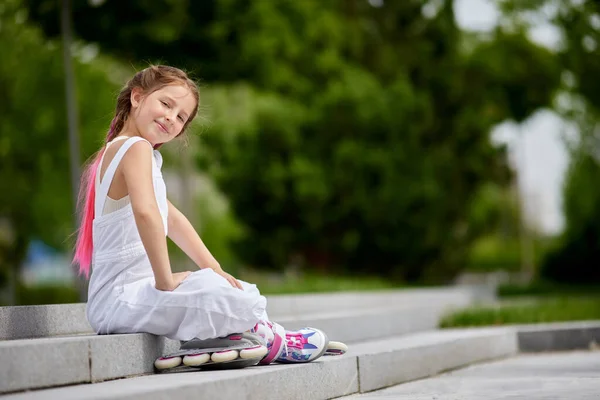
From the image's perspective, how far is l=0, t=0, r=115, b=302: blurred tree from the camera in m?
21.8

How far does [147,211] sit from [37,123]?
1918cm

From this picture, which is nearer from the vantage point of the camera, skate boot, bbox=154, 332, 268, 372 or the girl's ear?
skate boot, bbox=154, 332, 268, 372

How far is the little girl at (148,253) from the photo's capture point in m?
4.48

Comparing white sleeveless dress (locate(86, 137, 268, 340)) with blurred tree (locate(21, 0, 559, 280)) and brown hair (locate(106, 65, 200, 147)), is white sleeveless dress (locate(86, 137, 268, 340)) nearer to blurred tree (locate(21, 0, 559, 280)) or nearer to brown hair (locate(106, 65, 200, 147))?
brown hair (locate(106, 65, 200, 147))

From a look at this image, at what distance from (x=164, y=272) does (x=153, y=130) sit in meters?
0.74

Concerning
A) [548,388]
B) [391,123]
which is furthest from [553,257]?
[548,388]

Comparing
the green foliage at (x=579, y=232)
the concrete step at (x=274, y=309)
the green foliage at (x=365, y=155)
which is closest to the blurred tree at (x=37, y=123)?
the green foliage at (x=365, y=155)

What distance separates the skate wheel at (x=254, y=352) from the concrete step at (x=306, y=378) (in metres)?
0.07

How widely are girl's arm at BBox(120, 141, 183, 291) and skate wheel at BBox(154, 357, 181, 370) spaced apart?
345mm

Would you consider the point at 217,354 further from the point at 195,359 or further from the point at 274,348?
the point at 274,348

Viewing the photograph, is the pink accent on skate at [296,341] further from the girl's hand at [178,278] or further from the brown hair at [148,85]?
the brown hair at [148,85]

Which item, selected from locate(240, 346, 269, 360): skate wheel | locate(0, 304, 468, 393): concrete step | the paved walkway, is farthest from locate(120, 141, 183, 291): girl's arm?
→ the paved walkway

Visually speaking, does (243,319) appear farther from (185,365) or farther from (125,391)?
(125,391)

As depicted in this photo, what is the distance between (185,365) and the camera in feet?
15.0
